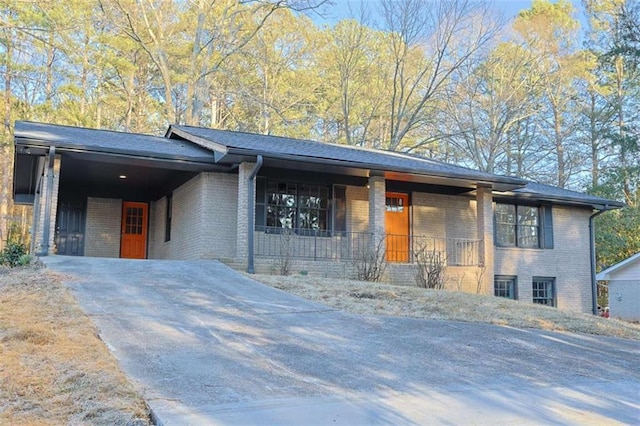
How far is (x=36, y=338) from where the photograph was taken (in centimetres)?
610

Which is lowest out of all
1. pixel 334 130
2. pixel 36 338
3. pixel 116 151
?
pixel 36 338

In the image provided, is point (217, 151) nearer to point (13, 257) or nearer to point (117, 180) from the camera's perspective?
point (117, 180)

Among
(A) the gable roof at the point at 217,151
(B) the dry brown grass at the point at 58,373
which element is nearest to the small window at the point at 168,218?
(A) the gable roof at the point at 217,151

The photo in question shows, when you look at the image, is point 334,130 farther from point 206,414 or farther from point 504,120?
point 206,414

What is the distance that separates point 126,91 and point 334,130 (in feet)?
35.1

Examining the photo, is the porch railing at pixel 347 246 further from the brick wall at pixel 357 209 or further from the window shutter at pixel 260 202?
the brick wall at pixel 357 209

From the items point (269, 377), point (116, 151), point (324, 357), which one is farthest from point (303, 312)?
point (116, 151)

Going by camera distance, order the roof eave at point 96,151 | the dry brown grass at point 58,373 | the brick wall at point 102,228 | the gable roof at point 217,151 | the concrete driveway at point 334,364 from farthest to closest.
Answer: the brick wall at point 102,228 → the gable roof at point 217,151 → the roof eave at point 96,151 → the concrete driveway at point 334,364 → the dry brown grass at point 58,373

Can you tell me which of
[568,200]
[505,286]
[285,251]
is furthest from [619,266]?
[285,251]

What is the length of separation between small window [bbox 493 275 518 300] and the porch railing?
178 cm

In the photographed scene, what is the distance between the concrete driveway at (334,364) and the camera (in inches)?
195

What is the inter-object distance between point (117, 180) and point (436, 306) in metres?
9.94

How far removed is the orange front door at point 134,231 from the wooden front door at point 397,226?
24.7ft

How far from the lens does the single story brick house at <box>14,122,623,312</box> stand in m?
14.1
